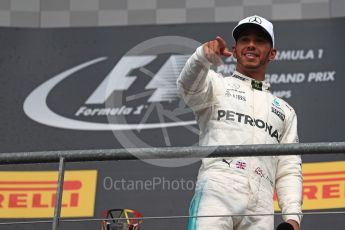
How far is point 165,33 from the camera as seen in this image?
511cm

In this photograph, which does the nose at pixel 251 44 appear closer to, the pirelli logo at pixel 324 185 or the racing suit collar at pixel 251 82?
the racing suit collar at pixel 251 82

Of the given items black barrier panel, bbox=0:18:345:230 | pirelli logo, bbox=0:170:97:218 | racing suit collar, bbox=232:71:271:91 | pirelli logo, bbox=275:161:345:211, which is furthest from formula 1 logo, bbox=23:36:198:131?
racing suit collar, bbox=232:71:271:91

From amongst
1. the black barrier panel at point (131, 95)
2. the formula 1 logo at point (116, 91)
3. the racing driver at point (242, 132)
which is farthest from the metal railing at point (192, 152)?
the formula 1 logo at point (116, 91)

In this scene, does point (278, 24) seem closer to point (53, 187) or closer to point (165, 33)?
point (165, 33)

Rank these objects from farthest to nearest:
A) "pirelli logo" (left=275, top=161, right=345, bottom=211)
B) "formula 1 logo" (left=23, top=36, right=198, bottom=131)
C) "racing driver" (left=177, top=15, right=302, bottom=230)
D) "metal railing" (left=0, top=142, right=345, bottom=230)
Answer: "formula 1 logo" (left=23, top=36, right=198, bottom=131), "pirelli logo" (left=275, top=161, right=345, bottom=211), "racing driver" (left=177, top=15, right=302, bottom=230), "metal railing" (left=0, top=142, right=345, bottom=230)

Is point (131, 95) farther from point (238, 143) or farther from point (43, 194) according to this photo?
point (238, 143)

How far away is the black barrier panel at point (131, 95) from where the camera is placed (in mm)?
4660

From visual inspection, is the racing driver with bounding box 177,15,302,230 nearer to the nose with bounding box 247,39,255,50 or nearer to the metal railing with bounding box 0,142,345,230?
the nose with bounding box 247,39,255,50

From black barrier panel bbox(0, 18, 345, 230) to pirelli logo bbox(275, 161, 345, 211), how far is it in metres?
0.02

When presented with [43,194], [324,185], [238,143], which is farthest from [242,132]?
[43,194]

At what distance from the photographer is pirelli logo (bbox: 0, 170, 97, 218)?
4.68m

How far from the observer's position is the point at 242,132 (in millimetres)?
2697

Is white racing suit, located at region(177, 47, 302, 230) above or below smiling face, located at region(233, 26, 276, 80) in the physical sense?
below

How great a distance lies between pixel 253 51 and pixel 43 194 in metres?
2.31
